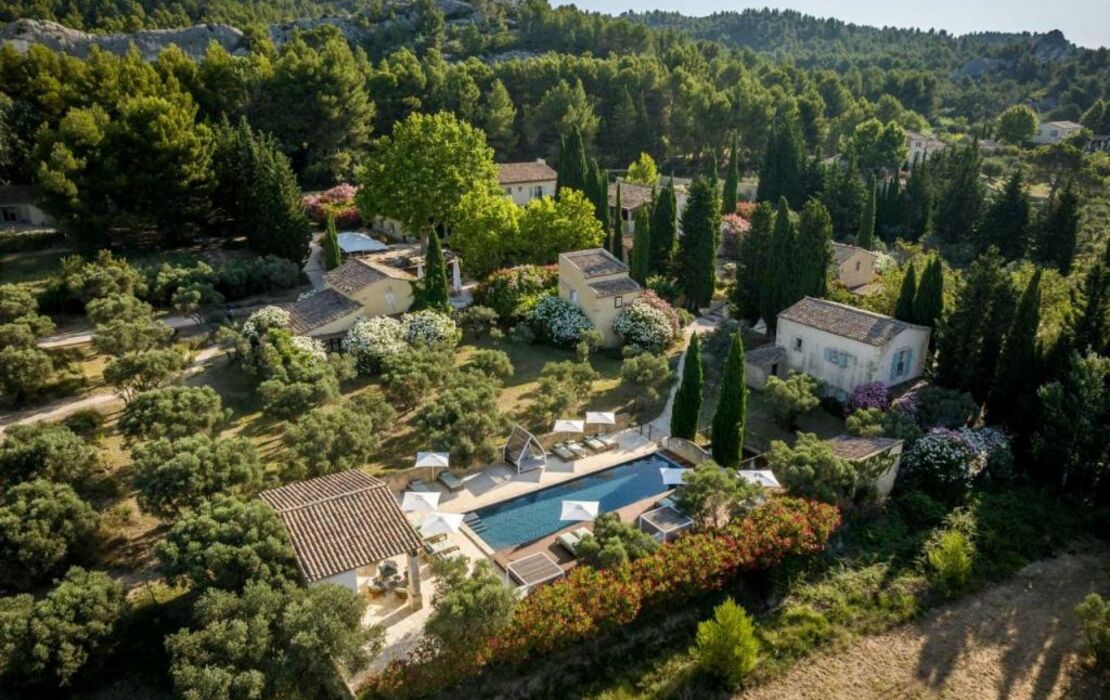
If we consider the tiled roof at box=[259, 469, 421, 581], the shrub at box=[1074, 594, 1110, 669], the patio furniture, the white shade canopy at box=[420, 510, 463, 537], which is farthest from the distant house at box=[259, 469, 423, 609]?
the shrub at box=[1074, 594, 1110, 669]

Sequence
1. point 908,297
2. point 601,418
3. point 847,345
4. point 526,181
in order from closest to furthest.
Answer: point 601,418 → point 847,345 → point 908,297 → point 526,181

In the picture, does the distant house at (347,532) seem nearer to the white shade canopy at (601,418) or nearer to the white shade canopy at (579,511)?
the white shade canopy at (579,511)

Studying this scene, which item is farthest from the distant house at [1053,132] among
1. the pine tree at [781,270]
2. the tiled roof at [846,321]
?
the tiled roof at [846,321]

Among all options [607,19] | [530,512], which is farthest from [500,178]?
[607,19]

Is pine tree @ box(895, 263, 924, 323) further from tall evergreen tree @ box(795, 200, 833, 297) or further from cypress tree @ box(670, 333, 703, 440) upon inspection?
cypress tree @ box(670, 333, 703, 440)

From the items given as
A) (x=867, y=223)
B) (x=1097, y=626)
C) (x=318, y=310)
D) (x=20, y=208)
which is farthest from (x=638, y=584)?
(x=20, y=208)

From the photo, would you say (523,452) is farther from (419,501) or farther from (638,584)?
(638,584)

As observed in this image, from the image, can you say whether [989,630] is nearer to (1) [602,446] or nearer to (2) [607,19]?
(1) [602,446]
